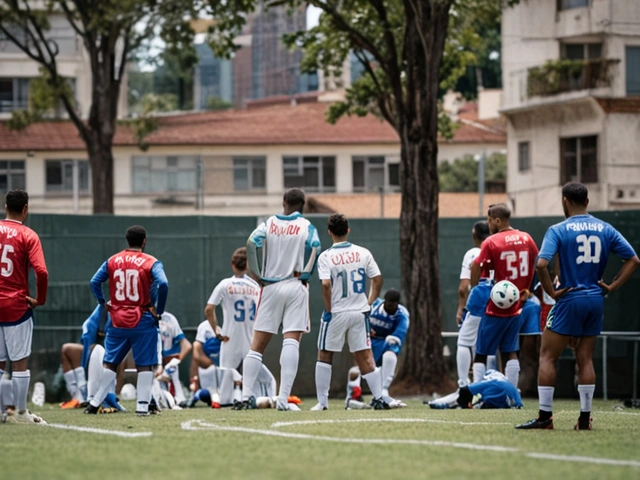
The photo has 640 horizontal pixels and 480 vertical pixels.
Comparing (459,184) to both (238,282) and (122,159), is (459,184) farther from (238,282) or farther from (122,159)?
(238,282)

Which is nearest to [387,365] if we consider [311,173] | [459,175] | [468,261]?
[468,261]

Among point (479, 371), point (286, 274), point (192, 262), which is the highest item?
point (286, 274)

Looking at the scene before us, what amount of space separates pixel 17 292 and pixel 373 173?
148 feet

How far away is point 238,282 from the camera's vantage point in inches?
655

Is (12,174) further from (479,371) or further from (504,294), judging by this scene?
(504,294)

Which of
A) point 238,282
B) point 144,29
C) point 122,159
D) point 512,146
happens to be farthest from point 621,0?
point 238,282

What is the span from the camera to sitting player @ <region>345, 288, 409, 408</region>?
17156 millimetres

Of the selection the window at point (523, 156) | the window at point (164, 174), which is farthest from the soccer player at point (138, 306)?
the window at point (164, 174)

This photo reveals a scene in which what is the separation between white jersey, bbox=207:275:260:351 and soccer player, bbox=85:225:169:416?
126 inches

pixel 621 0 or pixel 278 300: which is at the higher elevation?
pixel 621 0

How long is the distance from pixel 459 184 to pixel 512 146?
8309 mm

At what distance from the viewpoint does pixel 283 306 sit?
537 inches

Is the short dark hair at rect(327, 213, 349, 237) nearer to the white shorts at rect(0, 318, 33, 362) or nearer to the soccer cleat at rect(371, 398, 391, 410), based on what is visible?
the soccer cleat at rect(371, 398, 391, 410)

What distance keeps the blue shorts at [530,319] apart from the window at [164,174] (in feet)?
129
